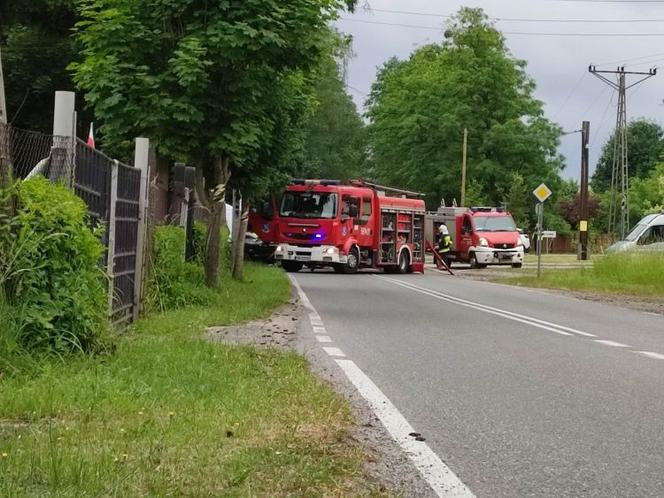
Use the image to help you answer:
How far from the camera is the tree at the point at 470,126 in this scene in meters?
65.0

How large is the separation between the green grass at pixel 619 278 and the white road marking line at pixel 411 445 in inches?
676

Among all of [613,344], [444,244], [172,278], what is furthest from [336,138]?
[613,344]

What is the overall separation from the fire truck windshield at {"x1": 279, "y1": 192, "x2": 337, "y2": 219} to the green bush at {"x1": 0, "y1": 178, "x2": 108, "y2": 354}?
79.8 ft

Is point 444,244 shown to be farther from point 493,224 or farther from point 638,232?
point 638,232

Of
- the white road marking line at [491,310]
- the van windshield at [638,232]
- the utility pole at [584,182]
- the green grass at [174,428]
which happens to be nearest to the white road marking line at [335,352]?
the green grass at [174,428]

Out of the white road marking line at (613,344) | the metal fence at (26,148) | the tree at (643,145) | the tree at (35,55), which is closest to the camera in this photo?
the metal fence at (26,148)

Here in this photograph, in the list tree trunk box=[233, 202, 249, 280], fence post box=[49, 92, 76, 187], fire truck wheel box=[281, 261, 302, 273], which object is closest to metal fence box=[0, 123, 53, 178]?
fence post box=[49, 92, 76, 187]

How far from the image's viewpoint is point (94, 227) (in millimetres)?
9703

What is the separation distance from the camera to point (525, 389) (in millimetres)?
8266

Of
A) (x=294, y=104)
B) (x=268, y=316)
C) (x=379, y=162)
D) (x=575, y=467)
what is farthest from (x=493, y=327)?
(x=379, y=162)

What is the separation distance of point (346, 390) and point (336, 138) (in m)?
61.0

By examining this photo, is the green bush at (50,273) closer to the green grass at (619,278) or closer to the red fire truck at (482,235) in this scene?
the green grass at (619,278)

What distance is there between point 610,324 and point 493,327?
94.6 inches

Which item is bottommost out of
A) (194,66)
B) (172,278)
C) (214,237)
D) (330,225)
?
(172,278)
